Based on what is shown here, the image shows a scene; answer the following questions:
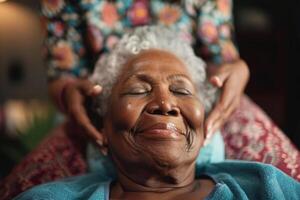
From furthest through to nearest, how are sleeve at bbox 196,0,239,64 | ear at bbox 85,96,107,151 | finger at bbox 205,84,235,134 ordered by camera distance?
sleeve at bbox 196,0,239,64 → ear at bbox 85,96,107,151 → finger at bbox 205,84,235,134

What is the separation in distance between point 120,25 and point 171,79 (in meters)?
0.57

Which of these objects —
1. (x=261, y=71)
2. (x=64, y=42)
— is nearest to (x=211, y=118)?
(x=64, y=42)

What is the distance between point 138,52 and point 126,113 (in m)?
0.25

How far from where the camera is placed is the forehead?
1.36m

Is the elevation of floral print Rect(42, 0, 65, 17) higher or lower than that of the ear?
higher

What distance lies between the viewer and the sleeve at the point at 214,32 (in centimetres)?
180

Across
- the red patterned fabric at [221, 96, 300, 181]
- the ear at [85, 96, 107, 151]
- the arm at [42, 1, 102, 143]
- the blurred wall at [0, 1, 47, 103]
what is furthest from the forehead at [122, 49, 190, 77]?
the blurred wall at [0, 1, 47, 103]

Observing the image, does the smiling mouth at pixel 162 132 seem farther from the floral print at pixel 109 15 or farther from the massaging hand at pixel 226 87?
the floral print at pixel 109 15

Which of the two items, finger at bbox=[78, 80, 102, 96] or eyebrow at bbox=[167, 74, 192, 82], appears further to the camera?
finger at bbox=[78, 80, 102, 96]

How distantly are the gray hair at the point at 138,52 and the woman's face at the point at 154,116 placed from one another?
0.22 feet

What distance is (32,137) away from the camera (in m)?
2.91

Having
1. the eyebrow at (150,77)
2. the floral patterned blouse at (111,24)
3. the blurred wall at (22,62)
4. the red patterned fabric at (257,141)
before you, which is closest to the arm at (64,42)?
the floral patterned blouse at (111,24)

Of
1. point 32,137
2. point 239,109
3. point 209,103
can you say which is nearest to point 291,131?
point 239,109

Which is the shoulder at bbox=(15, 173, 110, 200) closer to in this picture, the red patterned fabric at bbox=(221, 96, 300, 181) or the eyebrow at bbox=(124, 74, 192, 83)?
the eyebrow at bbox=(124, 74, 192, 83)
